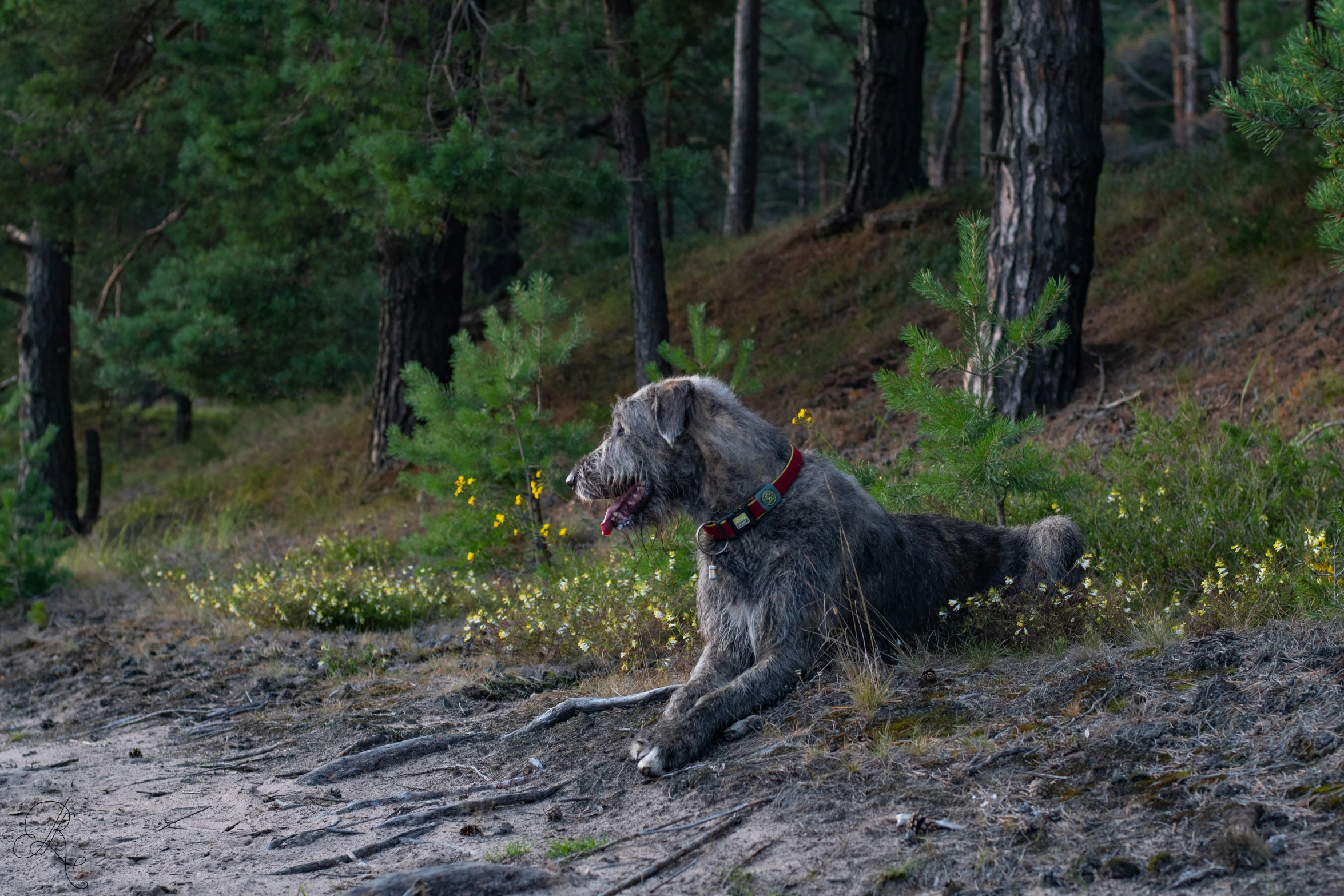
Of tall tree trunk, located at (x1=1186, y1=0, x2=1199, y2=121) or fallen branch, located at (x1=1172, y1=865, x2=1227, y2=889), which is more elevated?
tall tree trunk, located at (x1=1186, y1=0, x2=1199, y2=121)

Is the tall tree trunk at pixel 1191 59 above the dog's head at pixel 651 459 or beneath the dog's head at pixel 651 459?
above

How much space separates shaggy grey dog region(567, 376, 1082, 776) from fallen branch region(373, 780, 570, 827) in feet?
1.41

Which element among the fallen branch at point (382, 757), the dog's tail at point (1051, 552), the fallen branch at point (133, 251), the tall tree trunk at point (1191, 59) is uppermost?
the tall tree trunk at point (1191, 59)

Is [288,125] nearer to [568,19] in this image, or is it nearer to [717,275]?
[568,19]

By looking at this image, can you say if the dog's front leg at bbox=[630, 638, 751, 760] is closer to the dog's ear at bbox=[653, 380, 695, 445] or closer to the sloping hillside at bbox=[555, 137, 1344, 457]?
the dog's ear at bbox=[653, 380, 695, 445]

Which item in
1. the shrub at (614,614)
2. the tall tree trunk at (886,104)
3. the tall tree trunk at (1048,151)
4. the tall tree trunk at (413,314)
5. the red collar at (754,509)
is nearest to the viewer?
the red collar at (754,509)

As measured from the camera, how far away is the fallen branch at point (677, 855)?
376 cm

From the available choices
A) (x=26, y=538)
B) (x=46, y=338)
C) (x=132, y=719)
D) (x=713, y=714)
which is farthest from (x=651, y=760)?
(x=46, y=338)

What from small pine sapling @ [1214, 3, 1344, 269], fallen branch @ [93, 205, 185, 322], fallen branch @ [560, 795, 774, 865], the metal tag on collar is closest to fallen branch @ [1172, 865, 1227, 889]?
fallen branch @ [560, 795, 774, 865]

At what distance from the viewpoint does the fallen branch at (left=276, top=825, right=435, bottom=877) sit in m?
4.29

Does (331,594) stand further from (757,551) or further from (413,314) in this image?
(413,314)

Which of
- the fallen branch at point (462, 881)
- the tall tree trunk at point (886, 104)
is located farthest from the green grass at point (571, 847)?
the tall tree trunk at point (886, 104)

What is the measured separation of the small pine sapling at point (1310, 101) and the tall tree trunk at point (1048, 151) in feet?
15.5

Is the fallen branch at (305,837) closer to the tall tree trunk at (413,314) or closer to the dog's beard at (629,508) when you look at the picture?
the dog's beard at (629,508)
